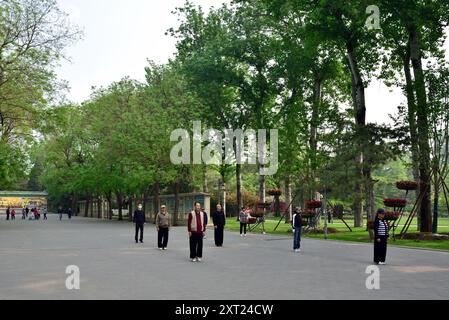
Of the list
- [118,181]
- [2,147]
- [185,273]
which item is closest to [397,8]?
[185,273]

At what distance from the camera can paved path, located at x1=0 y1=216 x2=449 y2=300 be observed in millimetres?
9758

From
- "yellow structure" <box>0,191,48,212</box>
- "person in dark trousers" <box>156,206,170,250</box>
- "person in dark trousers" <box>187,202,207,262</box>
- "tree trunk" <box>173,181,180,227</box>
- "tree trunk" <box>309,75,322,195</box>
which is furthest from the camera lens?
"yellow structure" <box>0,191,48,212</box>

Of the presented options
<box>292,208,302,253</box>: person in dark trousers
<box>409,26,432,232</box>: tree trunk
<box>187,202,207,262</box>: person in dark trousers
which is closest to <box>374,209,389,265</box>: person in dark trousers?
<box>292,208,302,253</box>: person in dark trousers

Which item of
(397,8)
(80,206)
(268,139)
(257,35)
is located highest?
(257,35)

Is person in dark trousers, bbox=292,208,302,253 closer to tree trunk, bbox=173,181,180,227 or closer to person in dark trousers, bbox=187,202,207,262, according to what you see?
person in dark trousers, bbox=187,202,207,262

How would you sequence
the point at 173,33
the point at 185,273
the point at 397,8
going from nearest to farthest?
the point at 185,273 → the point at 397,8 → the point at 173,33

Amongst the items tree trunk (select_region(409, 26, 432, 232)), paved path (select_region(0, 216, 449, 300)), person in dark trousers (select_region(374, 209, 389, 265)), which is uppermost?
tree trunk (select_region(409, 26, 432, 232))

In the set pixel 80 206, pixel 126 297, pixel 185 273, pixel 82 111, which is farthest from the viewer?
pixel 80 206

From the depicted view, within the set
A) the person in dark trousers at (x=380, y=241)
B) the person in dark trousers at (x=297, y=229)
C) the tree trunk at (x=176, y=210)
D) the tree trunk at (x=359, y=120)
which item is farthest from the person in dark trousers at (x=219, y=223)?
the tree trunk at (x=176, y=210)

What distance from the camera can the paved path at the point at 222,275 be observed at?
9.76 m

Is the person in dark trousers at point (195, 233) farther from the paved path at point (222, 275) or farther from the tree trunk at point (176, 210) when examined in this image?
the tree trunk at point (176, 210)

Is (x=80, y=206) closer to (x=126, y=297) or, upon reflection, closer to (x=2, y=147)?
(x=2, y=147)

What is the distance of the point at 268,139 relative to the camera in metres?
46.2
